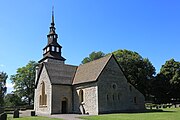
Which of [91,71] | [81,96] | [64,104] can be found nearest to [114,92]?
[91,71]

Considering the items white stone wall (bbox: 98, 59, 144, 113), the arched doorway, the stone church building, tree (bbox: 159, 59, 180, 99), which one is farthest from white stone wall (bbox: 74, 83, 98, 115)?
tree (bbox: 159, 59, 180, 99)

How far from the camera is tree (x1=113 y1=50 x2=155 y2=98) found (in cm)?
5753

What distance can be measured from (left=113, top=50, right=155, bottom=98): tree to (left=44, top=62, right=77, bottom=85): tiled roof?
22192 millimetres

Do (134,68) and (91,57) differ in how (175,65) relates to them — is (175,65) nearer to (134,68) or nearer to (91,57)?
(134,68)

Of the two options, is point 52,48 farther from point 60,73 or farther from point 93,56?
point 93,56

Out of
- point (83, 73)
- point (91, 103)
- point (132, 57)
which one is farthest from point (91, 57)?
point (91, 103)

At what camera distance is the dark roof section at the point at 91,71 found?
32.5m

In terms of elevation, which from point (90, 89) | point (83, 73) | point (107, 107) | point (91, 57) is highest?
point (91, 57)

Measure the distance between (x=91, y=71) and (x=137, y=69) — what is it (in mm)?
27143

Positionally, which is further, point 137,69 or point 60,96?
point 137,69

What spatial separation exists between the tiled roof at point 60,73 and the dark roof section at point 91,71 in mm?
1159

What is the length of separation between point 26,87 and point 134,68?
3383cm

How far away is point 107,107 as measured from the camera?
102 feet

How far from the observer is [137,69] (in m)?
58.3
